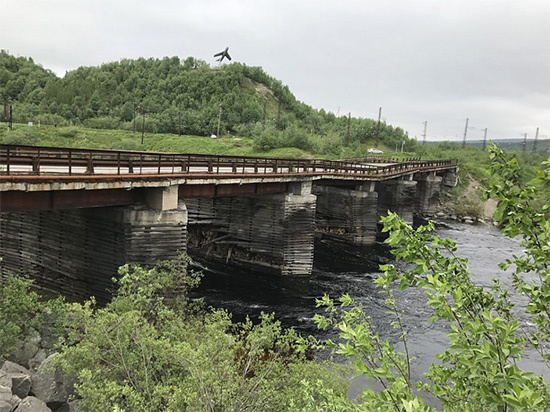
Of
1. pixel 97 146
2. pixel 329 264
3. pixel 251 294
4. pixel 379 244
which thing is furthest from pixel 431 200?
pixel 97 146

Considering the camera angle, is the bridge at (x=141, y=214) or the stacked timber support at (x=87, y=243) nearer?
the bridge at (x=141, y=214)

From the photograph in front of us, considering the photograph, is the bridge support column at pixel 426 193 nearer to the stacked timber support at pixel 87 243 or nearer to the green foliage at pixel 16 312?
the stacked timber support at pixel 87 243

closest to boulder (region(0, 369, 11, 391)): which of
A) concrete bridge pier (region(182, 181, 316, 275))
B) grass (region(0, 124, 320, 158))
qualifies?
concrete bridge pier (region(182, 181, 316, 275))

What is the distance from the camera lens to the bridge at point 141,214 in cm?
1759

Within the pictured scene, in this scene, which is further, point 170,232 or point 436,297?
point 170,232

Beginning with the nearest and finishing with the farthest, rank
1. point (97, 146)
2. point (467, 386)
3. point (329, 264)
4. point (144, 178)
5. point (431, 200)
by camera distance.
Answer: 1. point (467, 386)
2. point (144, 178)
3. point (329, 264)
4. point (431, 200)
5. point (97, 146)

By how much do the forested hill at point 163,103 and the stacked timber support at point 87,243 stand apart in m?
97.9

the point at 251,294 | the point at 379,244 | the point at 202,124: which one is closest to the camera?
the point at 251,294

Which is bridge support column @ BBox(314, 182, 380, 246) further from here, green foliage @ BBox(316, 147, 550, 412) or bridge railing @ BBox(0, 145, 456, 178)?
green foliage @ BBox(316, 147, 550, 412)

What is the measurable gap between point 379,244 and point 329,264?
480 inches

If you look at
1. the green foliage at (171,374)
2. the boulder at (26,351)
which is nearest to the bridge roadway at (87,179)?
the boulder at (26,351)

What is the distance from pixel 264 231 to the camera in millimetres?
33938

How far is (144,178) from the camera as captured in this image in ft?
64.5

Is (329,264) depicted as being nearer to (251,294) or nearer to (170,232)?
(251,294)
